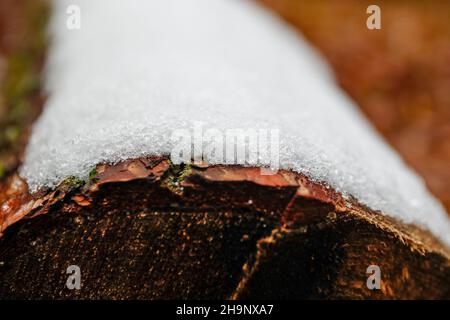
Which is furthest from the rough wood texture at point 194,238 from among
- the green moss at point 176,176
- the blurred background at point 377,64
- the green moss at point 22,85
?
the blurred background at point 377,64

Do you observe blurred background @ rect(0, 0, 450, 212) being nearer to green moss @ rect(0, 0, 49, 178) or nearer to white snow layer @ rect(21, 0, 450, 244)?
green moss @ rect(0, 0, 49, 178)

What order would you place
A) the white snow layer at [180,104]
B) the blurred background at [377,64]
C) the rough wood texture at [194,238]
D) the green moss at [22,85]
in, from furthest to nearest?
the blurred background at [377,64], the green moss at [22,85], the white snow layer at [180,104], the rough wood texture at [194,238]

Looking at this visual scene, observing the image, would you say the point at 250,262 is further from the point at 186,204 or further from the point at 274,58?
the point at 274,58

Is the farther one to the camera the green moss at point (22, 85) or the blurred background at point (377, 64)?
the blurred background at point (377, 64)

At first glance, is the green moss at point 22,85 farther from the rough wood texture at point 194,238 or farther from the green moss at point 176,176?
the green moss at point 176,176

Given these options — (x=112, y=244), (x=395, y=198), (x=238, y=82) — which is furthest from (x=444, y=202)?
(x=112, y=244)

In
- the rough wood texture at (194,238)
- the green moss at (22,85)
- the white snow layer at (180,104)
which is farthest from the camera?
the green moss at (22,85)

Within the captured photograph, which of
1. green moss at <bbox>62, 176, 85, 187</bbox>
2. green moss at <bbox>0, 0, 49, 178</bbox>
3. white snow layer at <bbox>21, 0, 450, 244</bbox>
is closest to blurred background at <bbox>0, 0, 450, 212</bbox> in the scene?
green moss at <bbox>0, 0, 49, 178</bbox>
